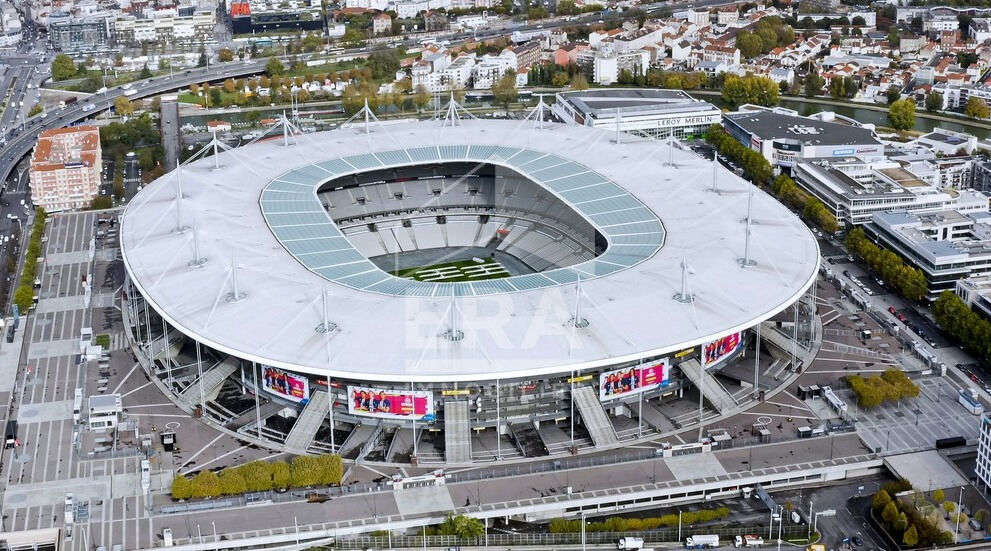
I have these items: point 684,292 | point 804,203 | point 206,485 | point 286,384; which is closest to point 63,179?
point 286,384

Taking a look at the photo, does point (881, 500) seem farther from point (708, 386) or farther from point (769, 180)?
point (769, 180)

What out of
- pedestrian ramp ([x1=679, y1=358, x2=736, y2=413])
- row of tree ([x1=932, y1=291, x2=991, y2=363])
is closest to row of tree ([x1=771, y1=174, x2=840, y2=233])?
row of tree ([x1=932, y1=291, x2=991, y2=363])

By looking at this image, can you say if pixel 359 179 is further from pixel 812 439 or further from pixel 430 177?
pixel 812 439

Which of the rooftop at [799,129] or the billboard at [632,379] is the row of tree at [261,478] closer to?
the billboard at [632,379]

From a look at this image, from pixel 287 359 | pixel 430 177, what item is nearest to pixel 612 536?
pixel 287 359

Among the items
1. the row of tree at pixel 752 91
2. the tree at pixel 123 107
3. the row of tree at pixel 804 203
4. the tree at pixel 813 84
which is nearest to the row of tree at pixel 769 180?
the row of tree at pixel 804 203

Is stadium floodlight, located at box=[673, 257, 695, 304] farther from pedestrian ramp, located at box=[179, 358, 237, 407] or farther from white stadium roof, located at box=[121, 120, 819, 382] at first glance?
pedestrian ramp, located at box=[179, 358, 237, 407]
